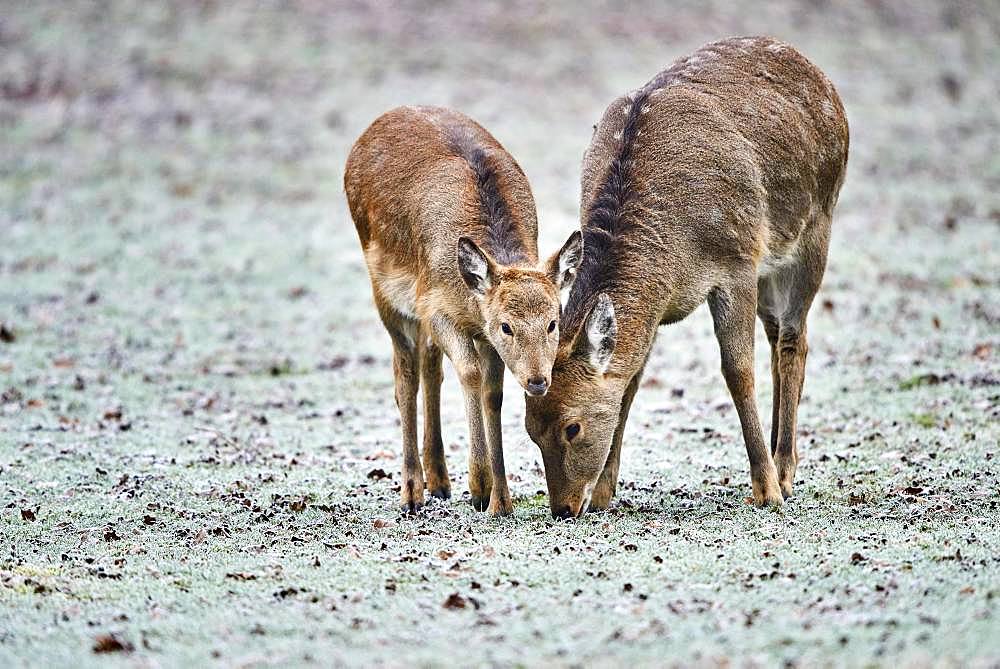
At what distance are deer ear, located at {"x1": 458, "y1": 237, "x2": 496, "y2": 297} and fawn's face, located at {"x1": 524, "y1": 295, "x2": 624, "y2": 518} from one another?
58 centimetres

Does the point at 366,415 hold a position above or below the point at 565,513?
above

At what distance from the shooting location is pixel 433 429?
9211 mm

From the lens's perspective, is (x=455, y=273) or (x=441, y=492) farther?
(x=441, y=492)

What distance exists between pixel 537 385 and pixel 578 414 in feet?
2.07

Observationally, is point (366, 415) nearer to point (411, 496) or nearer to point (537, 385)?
point (411, 496)

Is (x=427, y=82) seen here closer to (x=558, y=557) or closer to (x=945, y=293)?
(x=945, y=293)

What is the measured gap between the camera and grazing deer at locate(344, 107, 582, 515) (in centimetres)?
782

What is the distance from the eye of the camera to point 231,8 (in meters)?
31.9

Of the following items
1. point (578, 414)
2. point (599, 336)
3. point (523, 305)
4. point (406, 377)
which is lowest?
point (578, 414)

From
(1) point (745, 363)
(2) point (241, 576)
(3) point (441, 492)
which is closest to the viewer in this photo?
(2) point (241, 576)

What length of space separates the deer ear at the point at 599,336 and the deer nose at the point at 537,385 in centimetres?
57

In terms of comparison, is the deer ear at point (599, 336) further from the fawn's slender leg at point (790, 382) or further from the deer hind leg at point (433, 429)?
the fawn's slender leg at point (790, 382)

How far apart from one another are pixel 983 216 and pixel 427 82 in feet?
39.3

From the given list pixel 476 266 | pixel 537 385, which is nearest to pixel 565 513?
pixel 537 385
